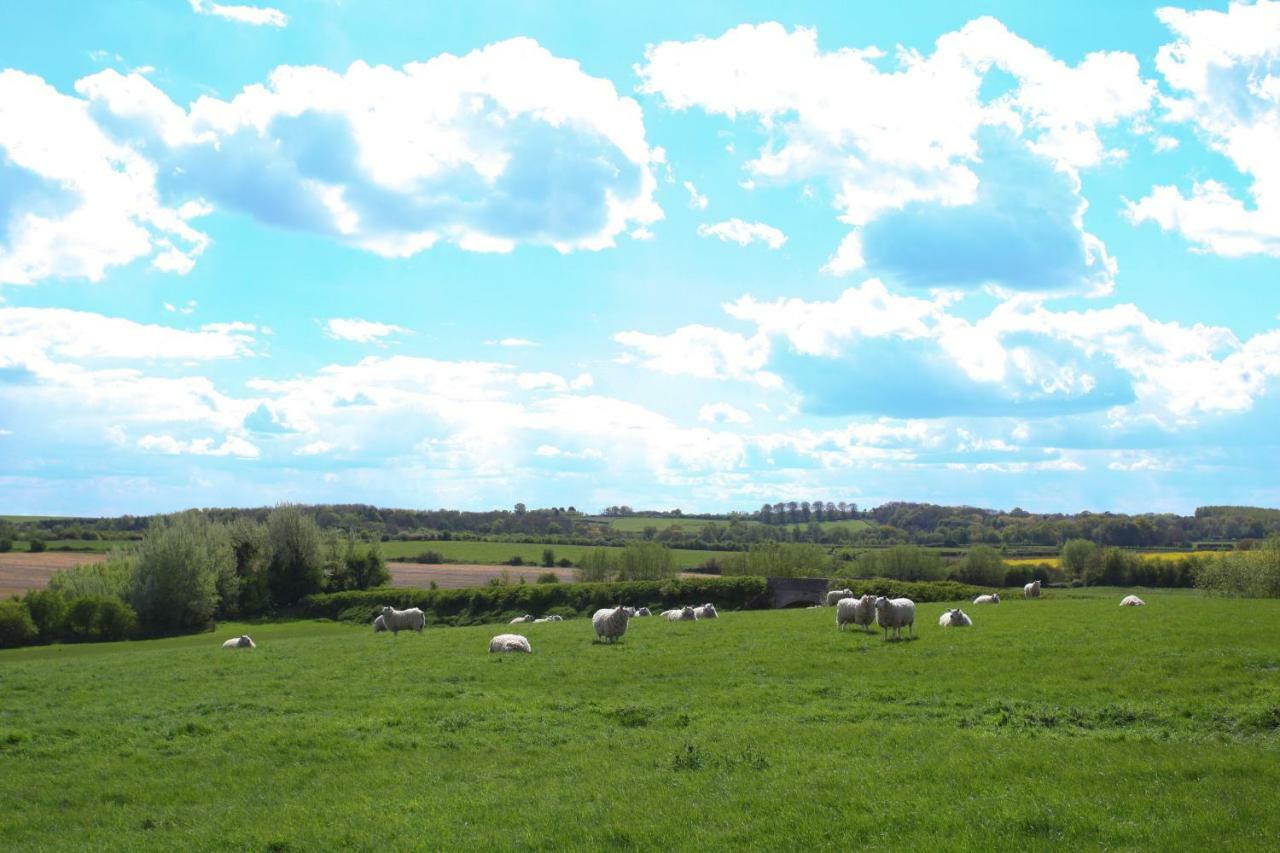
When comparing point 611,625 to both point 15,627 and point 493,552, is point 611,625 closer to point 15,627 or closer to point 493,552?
point 15,627

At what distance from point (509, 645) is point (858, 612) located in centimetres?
1214

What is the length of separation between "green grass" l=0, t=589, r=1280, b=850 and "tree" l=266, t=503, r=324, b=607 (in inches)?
2783

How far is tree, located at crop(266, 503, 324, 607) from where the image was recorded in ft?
318

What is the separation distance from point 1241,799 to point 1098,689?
838 centimetres

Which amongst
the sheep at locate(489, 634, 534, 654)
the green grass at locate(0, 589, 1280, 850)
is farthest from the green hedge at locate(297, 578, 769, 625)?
the green grass at locate(0, 589, 1280, 850)

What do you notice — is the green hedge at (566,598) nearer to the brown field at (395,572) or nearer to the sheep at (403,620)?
the brown field at (395,572)

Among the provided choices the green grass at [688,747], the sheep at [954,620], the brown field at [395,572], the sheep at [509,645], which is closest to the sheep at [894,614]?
the green grass at [688,747]

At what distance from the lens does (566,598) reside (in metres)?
75.3

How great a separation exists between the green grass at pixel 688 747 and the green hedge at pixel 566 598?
41.3m

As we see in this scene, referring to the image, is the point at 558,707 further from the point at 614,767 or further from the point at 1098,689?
the point at 1098,689

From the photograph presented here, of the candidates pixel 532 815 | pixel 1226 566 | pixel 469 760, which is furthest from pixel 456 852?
pixel 1226 566

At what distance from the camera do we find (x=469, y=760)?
52.9ft

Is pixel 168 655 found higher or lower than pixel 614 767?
lower

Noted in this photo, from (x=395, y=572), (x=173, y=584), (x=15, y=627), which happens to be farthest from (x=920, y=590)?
(x=395, y=572)
